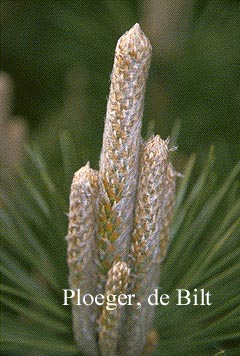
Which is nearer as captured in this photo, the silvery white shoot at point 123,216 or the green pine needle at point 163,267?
the silvery white shoot at point 123,216

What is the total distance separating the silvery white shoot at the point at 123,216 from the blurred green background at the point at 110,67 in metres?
0.25

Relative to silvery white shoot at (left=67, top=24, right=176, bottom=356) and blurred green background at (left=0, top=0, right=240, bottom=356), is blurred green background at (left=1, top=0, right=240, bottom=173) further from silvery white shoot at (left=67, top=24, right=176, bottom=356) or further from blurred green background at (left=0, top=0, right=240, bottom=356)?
silvery white shoot at (left=67, top=24, right=176, bottom=356)

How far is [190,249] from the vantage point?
79 centimetres

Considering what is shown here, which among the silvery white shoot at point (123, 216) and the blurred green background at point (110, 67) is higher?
the blurred green background at point (110, 67)

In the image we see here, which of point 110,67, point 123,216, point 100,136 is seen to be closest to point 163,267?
point 123,216

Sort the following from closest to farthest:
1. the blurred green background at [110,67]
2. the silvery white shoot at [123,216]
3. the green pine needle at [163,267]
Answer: the silvery white shoot at [123,216] < the green pine needle at [163,267] < the blurred green background at [110,67]

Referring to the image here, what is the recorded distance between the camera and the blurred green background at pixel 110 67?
101 centimetres

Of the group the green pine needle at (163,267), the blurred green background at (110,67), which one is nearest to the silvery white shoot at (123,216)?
the green pine needle at (163,267)

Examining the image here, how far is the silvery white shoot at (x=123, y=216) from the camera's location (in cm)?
60

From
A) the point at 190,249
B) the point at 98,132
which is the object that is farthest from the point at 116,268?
the point at 98,132

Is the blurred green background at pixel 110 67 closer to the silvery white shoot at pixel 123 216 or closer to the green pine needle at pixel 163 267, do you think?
the green pine needle at pixel 163 267

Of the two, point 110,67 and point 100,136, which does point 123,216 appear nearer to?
point 100,136

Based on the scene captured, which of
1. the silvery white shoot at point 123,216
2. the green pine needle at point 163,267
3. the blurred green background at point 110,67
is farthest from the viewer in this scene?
the blurred green background at point 110,67

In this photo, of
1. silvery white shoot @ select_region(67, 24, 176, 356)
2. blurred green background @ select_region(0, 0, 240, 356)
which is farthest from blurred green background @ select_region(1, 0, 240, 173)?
silvery white shoot @ select_region(67, 24, 176, 356)
